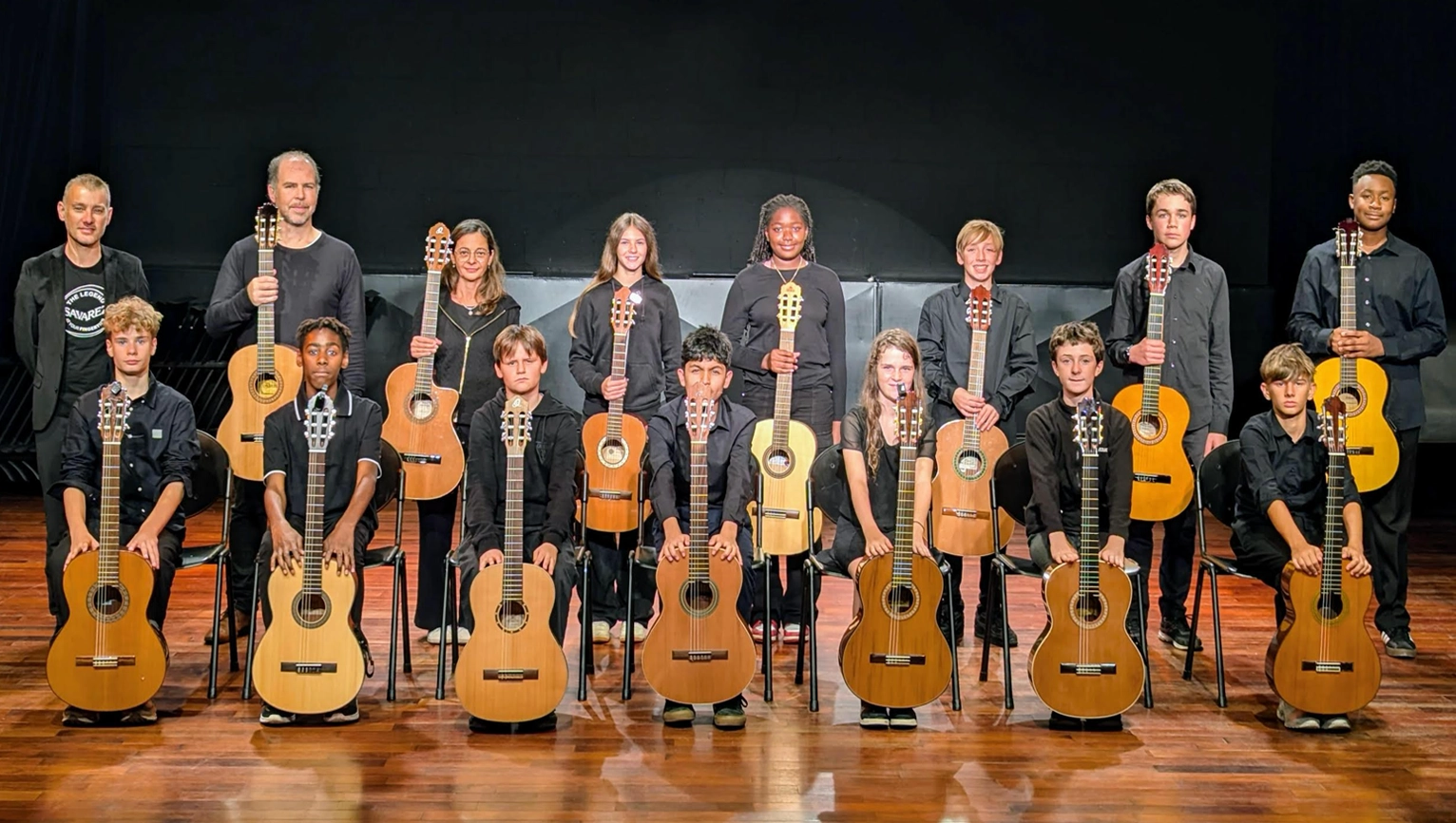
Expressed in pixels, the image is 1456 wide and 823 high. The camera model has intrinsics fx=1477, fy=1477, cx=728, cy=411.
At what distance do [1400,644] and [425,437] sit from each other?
3.72m

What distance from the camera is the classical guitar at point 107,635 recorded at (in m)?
4.49

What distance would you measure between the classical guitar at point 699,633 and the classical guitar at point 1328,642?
168 centimetres

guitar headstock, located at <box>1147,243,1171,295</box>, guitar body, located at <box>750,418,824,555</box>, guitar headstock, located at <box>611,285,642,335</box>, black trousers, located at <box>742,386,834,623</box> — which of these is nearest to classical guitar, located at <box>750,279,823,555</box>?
guitar body, located at <box>750,418,824,555</box>

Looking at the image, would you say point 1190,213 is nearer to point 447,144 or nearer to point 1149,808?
point 1149,808

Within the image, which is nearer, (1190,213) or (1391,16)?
(1190,213)

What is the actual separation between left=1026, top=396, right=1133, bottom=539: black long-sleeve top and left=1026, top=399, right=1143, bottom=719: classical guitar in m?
0.32

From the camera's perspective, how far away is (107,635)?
4.50 metres

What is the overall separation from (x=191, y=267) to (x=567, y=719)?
539 cm

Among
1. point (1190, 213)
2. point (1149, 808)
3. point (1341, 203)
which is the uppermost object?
point (1341, 203)

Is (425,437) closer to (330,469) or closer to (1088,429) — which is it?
(330,469)

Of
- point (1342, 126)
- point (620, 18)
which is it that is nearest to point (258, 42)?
point (620, 18)

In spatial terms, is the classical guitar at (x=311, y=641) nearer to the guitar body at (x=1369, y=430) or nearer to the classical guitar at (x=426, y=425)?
the classical guitar at (x=426, y=425)

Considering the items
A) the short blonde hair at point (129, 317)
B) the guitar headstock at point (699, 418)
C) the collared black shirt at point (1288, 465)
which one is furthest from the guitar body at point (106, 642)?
the collared black shirt at point (1288, 465)

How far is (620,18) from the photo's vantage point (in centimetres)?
900
